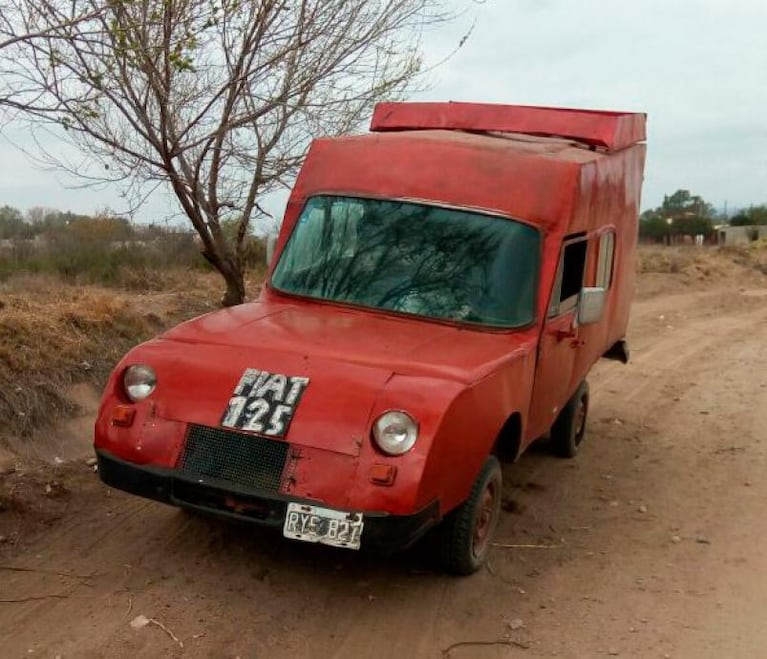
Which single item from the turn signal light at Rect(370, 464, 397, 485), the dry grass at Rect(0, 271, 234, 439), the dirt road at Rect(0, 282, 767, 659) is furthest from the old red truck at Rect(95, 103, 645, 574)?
the dry grass at Rect(0, 271, 234, 439)

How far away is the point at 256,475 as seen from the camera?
424 centimetres

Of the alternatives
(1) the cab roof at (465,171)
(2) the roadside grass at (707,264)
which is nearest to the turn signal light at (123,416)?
(1) the cab roof at (465,171)

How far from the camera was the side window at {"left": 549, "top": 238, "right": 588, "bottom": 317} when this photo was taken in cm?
559

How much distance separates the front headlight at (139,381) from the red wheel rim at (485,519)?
183 cm

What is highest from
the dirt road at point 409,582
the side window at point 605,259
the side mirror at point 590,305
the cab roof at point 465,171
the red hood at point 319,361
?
the cab roof at point 465,171

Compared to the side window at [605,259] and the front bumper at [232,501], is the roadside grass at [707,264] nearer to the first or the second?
the side window at [605,259]

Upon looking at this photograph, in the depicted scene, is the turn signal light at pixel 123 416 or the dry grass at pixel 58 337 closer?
the turn signal light at pixel 123 416

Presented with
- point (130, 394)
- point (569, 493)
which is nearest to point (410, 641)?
point (130, 394)

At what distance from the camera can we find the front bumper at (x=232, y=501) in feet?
13.4

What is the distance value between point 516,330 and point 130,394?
215 centimetres

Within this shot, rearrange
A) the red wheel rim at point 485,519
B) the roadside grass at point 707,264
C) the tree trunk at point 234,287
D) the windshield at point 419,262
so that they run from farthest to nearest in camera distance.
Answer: the roadside grass at point 707,264
the tree trunk at point 234,287
the windshield at point 419,262
the red wheel rim at point 485,519

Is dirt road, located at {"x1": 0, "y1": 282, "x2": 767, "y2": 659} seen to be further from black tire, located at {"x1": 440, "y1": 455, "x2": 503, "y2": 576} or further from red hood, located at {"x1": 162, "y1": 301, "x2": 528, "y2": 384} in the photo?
red hood, located at {"x1": 162, "y1": 301, "x2": 528, "y2": 384}

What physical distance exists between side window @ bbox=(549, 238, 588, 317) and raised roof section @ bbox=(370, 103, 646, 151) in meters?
1.14

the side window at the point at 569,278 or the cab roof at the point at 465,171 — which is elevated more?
the cab roof at the point at 465,171
